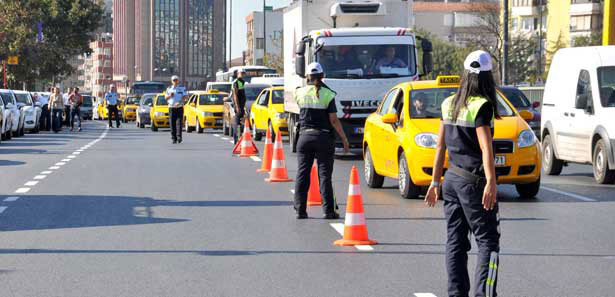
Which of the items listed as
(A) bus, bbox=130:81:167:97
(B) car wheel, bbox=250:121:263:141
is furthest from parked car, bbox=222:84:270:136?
(A) bus, bbox=130:81:167:97

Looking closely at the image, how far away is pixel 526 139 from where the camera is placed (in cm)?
1579

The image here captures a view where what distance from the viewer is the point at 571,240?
Answer: 1173 centimetres

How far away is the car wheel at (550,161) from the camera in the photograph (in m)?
20.8

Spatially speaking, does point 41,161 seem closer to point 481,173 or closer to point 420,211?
point 420,211

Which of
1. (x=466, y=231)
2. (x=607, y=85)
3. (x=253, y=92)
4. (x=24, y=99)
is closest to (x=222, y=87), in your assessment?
(x=24, y=99)

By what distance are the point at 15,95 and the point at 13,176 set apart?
25.8m

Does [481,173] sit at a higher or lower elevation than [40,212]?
higher

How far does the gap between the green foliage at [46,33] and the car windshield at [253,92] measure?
1090 inches

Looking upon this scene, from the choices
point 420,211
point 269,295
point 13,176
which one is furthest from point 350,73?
point 269,295

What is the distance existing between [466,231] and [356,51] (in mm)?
18417

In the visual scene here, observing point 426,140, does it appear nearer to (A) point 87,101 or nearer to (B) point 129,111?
(B) point 129,111

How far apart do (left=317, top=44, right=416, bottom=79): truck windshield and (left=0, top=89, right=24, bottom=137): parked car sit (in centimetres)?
1660

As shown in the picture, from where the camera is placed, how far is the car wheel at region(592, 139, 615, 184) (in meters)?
18.2

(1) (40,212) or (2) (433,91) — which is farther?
(2) (433,91)
